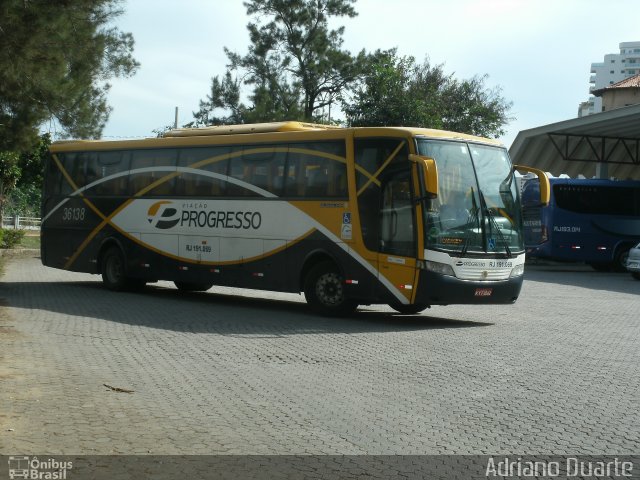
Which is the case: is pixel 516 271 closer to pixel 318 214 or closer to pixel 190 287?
pixel 318 214

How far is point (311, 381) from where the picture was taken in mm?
10484

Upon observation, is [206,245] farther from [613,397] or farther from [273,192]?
[613,397]

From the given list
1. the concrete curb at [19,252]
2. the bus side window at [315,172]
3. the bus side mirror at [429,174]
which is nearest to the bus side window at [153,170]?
the bus side window at [315,172]

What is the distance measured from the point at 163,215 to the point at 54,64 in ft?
18.0

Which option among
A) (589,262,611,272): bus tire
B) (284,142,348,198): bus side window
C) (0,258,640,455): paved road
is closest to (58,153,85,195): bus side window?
(0,258,640,455): paved road

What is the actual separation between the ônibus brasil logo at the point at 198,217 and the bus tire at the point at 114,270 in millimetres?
1460

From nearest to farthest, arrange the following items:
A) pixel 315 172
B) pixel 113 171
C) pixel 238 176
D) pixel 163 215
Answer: pixel 315 172
pixel 238 176
pixel 163 215
pixel 113 171

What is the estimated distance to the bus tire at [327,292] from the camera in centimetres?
1694

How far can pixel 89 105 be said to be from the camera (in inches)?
839

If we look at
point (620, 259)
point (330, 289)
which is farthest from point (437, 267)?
point (620, 259)

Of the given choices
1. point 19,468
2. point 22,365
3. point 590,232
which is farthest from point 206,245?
point 590,232

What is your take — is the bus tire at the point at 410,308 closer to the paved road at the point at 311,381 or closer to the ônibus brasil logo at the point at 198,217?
the paved road at the point at 311,381

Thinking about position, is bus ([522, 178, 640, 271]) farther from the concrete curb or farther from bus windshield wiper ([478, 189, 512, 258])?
bus windshield wiper ([478, 189, 512, 258])

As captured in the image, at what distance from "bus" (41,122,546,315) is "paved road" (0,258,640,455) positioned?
0.75 m
